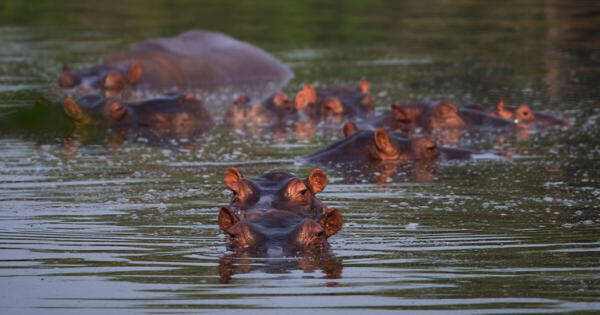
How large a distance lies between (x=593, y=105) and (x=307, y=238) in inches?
339

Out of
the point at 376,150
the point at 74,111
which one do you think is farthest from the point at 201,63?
the point at 376,150

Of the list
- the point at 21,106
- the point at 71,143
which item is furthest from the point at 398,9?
the point at 71,143

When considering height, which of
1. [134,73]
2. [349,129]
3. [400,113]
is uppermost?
[349,129]

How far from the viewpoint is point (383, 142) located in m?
11.4

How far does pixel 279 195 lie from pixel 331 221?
43cm

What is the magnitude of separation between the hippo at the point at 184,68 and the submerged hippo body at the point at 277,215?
9.80 meters

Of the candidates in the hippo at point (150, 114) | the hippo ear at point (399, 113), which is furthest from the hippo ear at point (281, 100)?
the hippo ear at point (399, 113)

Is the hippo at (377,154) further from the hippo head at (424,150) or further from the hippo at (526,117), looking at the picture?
the hippo at (526,117)

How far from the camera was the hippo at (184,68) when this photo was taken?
704 inches

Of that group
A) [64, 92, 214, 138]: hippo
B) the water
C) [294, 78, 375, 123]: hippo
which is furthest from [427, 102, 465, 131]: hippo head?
[64, 92, 214, 138]: hippo

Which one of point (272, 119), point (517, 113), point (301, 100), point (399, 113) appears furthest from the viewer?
point (301, 100)

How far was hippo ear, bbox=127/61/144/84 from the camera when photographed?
18047mm

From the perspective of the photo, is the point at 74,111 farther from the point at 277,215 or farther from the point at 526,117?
the point at 277,215

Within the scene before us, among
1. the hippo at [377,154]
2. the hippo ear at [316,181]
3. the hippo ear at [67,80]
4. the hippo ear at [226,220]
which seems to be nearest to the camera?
the hippo ear at [226,220]
